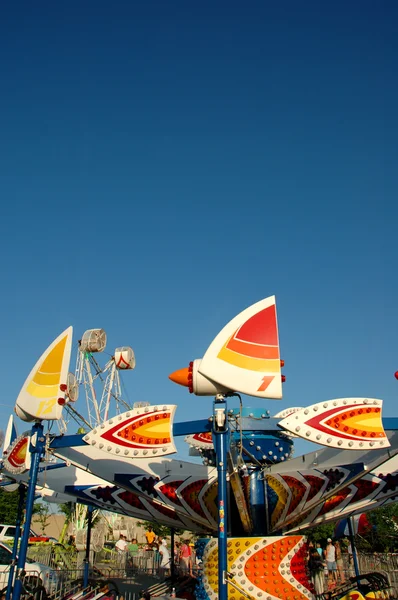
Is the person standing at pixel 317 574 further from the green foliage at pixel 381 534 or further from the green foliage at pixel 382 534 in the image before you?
the green foliage at pixel 382 534

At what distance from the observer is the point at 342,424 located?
760 cm

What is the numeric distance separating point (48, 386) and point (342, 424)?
18.1 ft

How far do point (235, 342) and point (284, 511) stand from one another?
5.98 m

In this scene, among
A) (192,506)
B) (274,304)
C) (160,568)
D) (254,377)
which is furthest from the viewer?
(160,568)

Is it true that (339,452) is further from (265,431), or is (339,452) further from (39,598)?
(39,598)

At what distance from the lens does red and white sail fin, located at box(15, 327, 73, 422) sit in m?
9.43

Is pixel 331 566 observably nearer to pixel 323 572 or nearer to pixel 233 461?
pixel 323 572

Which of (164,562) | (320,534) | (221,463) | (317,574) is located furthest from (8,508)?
(221,463)

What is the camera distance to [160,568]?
17375 mm

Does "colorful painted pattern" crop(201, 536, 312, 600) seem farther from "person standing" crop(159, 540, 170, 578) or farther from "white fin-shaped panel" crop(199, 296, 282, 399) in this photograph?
"person standing" crop(159, 540, 170, 578)

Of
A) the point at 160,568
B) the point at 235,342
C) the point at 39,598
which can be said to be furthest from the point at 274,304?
the point at 160,568

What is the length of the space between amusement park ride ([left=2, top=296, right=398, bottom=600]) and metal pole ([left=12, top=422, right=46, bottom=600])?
0.02m

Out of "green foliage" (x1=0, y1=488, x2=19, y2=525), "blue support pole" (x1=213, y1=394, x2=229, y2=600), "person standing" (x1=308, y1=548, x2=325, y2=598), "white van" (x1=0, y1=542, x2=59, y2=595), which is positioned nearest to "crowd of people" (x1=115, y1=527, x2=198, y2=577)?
"person standing" (x1=308, y1=548, x2=325, y2=598)

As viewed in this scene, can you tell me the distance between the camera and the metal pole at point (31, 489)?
26.7ft
